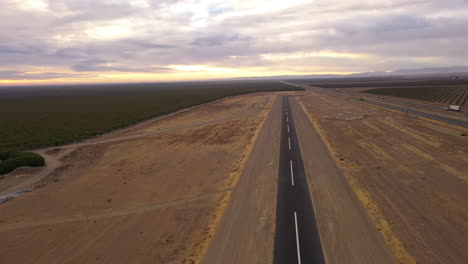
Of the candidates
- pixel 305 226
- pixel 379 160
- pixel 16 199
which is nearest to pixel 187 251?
pixel 305 226

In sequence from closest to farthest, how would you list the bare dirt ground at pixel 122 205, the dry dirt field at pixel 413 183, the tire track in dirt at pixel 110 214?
the dry dirt field at pixel 413 183
the bare dirt ground at pixel 122 205
the tire track in dirt at pixel 110 214

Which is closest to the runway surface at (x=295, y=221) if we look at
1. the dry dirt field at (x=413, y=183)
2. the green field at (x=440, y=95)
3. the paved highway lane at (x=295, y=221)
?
the paved highway lane at (x=295, y=221)

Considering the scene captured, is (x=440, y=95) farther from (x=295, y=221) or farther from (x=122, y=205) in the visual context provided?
(x=122, y=205)

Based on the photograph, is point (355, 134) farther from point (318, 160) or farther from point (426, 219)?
point (426, 219)

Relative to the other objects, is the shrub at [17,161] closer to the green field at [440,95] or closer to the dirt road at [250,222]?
the dirt road at [250,222]

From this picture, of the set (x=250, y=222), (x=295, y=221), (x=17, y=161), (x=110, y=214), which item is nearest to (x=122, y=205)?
(x=110, y=214)
